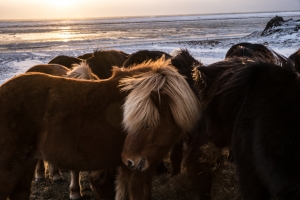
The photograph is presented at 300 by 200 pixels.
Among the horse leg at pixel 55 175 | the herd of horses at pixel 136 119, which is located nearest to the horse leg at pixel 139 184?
the herd of horses at pixel 136 119

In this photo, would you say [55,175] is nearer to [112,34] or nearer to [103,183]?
[103,183]

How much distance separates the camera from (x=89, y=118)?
3389 millimetres

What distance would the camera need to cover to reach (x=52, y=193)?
547 centimetres

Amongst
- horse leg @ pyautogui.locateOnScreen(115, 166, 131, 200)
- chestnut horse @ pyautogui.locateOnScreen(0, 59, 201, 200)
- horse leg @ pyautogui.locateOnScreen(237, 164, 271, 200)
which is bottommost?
horse leg @ pyautogui.locateOnScreen(115, 166, 131, 200)

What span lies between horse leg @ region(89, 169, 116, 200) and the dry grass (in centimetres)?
96

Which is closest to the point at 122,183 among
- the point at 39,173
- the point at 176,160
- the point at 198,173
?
the point at 198,173

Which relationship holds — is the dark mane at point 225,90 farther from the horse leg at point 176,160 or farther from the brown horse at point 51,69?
the brown horse at point 51,69

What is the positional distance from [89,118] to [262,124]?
5.37 feet

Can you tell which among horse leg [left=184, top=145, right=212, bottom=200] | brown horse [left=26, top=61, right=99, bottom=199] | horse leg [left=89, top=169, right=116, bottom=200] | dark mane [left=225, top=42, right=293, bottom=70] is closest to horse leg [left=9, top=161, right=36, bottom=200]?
horse leg [left=89, top=169, right=116, bottom=200]

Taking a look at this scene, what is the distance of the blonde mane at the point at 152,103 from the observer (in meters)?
3.06

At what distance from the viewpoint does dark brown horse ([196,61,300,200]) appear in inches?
87.8

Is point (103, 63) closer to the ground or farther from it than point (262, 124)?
closer to the ground

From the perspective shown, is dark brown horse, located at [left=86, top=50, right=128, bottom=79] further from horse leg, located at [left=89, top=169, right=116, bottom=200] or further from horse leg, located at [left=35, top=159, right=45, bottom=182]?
horse leg, located at [left=89, top=169, right=116, bottom=200]

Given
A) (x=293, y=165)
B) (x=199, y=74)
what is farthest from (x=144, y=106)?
(x=293, y=165)
